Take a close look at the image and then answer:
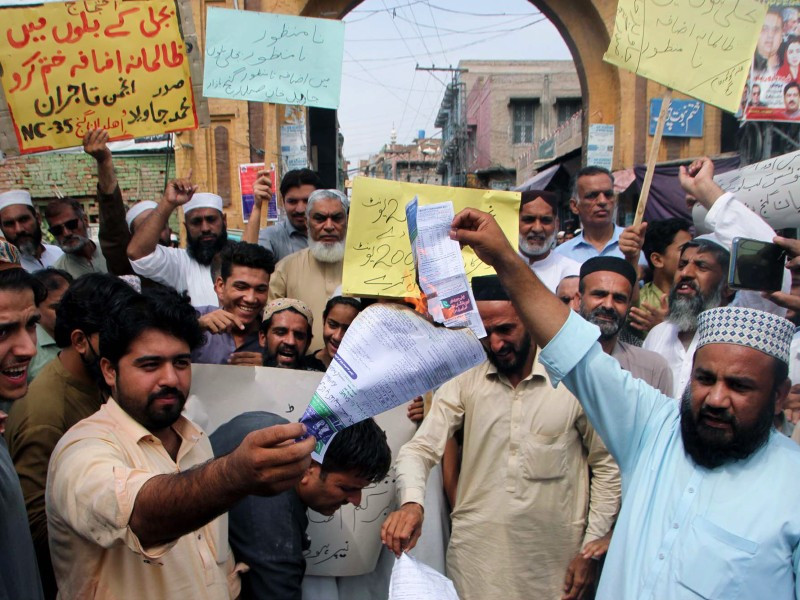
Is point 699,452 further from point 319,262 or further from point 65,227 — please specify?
point 65,227

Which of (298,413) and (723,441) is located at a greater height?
(723,441)

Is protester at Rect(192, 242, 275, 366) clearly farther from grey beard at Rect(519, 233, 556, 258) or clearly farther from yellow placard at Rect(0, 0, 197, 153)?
grey beard at Rect(519, 233, 556, 258)

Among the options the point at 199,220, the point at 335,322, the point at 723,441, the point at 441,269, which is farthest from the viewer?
the point at 199,220

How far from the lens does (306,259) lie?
405 centimetres

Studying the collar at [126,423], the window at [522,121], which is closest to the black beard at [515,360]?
the collar at [126,423]

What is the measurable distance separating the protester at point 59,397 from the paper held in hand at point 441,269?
0.97 metres

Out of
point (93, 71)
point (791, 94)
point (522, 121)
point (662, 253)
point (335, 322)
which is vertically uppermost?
point (522, 121)

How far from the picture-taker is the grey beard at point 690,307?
309 centimetres

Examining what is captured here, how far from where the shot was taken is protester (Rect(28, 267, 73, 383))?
2.92 meters

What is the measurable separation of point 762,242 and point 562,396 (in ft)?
3.26

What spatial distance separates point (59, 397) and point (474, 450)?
1.50 metres

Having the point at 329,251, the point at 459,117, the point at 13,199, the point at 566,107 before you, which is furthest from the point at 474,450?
the point at 459,117

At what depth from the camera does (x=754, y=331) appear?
1740 millimetres

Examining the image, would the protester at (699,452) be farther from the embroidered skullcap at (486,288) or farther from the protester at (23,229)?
the protester at (23,229)
